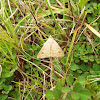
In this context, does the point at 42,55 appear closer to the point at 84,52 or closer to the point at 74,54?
the point at 74,54

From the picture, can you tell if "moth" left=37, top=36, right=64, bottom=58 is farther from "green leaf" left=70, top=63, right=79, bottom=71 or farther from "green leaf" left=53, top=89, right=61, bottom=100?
"green leaf" left=53, top=89, right=61, bottom=100

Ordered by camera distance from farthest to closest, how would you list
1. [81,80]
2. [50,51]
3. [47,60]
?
1. [47,60]
2. [50,51]
3. [81,80]

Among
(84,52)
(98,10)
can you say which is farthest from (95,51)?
(98,10)

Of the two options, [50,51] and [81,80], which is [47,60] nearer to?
[50,51]

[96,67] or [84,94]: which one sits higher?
[96,67]

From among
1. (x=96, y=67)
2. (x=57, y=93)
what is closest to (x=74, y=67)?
(x=96, y=67)

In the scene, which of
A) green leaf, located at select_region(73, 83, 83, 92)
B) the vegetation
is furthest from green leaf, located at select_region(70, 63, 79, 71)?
green leaf, located at select_region(73, 83, 83, 92)

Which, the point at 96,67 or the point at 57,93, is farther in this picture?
the point at 96,67

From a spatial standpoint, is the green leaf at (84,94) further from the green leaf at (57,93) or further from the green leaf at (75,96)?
the green leaf at (57,93)

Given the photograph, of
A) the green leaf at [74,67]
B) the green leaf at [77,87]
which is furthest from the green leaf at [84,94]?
the green leaf at [74,67]

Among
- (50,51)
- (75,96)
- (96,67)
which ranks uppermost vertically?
(50,51)

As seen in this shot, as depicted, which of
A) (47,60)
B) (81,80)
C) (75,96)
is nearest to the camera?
(75,96)
